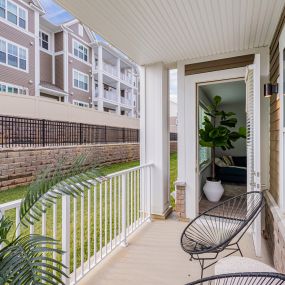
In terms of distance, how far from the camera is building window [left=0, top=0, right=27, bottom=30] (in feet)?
34.0

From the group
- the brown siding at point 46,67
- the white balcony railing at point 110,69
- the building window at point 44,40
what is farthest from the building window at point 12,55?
the white balcony railing at point 110,69

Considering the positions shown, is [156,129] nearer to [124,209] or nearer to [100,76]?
[124,209]

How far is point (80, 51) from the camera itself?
15141 millimetres

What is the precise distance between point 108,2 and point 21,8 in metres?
11.8

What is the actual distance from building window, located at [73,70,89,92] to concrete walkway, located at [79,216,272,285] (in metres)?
13.4

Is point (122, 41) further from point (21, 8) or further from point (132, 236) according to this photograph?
point (21, 8)

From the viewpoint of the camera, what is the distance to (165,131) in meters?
4.04

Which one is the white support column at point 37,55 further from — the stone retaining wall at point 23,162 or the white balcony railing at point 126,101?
the white balcony railing at point 126,101

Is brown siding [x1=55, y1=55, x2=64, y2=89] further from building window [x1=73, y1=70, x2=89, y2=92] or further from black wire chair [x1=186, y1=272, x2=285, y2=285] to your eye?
black wire chair [x1=186, y1=272, x2=285, y2=285]

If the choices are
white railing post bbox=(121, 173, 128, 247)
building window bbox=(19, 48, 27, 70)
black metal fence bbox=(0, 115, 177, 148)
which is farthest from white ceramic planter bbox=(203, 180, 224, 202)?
building window bbox=(19, 48, 27, 70)

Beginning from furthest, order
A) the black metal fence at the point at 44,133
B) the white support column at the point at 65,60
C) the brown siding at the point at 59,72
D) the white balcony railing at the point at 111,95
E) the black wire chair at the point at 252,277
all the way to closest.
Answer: the white balcony railing at the point at 111,95
the brown siding at the point at 59,72
the white support column at the point at 65,60
the black metal fence at the point at 44,133
the black wire chair at the point at 252,277

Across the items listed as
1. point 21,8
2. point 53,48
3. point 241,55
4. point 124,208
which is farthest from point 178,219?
point 53,48

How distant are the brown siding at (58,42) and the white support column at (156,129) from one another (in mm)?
11918

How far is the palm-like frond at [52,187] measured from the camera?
4.00 ft
